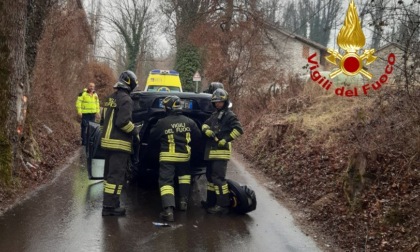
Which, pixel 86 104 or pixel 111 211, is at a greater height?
pixel 86 104

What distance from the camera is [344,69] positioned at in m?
7.11

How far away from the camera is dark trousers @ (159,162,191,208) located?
6.65 meters

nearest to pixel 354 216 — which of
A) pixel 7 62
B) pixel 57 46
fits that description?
pixel 7 62

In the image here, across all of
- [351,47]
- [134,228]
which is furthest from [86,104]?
[351,47]

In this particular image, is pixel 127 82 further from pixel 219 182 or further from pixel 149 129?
pixel 219 182

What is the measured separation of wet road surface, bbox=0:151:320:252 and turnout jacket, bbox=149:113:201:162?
2.95 feet

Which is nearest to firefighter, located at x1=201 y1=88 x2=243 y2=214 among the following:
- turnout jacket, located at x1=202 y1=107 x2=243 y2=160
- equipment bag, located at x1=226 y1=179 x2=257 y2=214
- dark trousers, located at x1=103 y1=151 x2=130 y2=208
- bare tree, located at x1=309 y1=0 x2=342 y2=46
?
turnout jacket, located at x1=202 y1=107 x2=243 y2=160

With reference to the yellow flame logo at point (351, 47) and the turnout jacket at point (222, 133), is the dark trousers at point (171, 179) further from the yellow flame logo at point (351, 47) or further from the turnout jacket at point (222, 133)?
the yellow flame logo at point (351, 47)

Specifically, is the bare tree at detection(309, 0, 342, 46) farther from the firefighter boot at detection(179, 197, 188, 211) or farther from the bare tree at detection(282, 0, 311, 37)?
the firefighter boot at detection(179, 197, 188, 211)

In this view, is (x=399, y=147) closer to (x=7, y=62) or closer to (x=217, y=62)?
(x=7, y=62)

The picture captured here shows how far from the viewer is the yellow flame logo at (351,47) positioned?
22.3ft

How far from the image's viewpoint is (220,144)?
23.0ft

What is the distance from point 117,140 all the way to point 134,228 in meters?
1.31

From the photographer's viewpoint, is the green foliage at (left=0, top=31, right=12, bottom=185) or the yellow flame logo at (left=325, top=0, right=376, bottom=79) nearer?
the yellow flame logo at (left=325, top=0, right=376, bottom=79)
